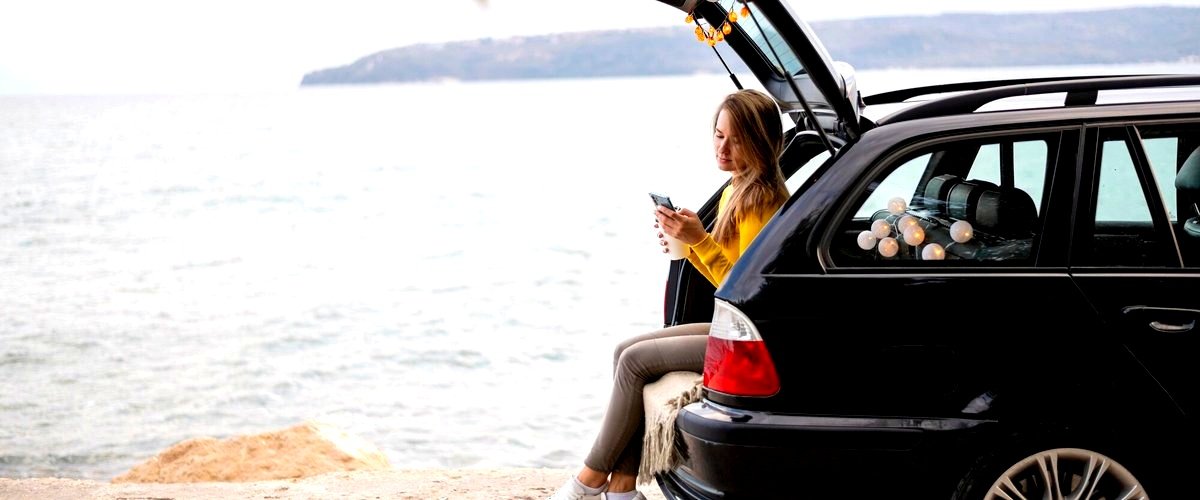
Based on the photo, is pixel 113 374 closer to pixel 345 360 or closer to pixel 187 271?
pixel 345 360

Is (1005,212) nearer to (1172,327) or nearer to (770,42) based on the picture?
(1172,327)

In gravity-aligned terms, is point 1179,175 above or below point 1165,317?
above

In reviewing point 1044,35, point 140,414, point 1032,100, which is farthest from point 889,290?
point 1044,35

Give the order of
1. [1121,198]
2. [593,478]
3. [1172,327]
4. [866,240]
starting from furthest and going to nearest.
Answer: [593,478] < [1121,198] < [866,240] < [1172,327]

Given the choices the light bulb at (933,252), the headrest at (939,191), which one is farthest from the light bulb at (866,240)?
the headrest at (939,191)

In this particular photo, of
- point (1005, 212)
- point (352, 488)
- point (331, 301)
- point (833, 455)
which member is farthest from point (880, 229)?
point (331, 301)

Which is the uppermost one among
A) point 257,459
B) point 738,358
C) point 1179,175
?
point 1179,175

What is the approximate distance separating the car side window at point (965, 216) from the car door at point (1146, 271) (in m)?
0.13

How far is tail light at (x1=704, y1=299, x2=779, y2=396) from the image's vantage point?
10.9 ft

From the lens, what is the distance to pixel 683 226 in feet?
12.5

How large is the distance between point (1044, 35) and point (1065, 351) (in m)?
102

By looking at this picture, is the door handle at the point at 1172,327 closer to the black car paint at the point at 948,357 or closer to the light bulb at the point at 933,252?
the black car paint at the point at 948,357

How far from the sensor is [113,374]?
1831 centimetres

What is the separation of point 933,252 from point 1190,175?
0.86 m
